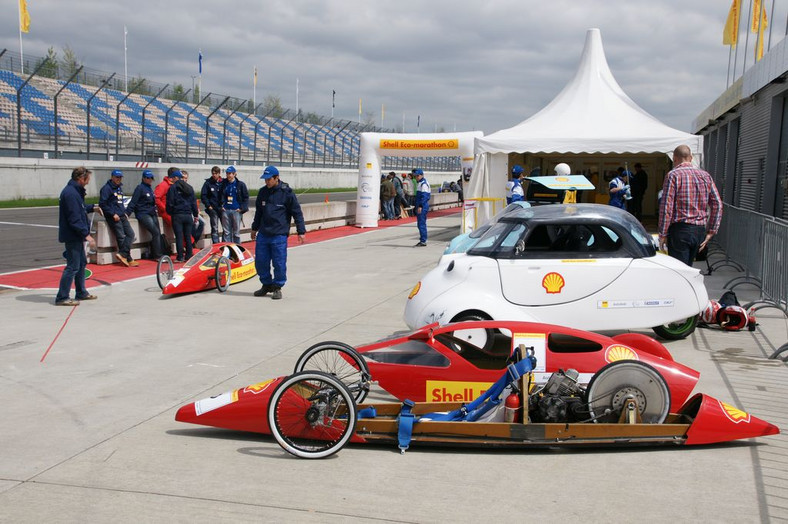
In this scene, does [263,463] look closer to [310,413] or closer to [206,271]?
[310,413]

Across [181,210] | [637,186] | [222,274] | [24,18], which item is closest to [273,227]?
[222,274]

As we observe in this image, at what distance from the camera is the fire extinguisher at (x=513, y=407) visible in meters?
5.23

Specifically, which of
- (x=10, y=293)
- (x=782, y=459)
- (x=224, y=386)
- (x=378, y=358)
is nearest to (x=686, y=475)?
(x=782, y=459)

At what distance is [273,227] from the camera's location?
11.4 meters

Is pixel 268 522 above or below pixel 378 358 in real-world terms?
below

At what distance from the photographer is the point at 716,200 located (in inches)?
374

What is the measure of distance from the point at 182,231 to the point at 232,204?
1476 mm

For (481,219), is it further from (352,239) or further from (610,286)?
(610,286)

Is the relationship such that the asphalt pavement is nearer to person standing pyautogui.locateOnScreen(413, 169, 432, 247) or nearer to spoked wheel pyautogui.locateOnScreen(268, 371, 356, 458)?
spoked wheel pyautogui.locateOnScreen(268, 371, 356, 458)

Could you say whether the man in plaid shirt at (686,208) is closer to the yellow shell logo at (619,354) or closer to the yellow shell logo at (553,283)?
the yellow shell logo at (553,283)

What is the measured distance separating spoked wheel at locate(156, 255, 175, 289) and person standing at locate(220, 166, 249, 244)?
15.0ft

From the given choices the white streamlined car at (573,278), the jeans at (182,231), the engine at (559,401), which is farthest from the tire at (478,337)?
the jeans at (182,231)

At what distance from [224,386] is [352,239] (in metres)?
15.1

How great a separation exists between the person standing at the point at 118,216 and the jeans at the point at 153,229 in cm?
30
